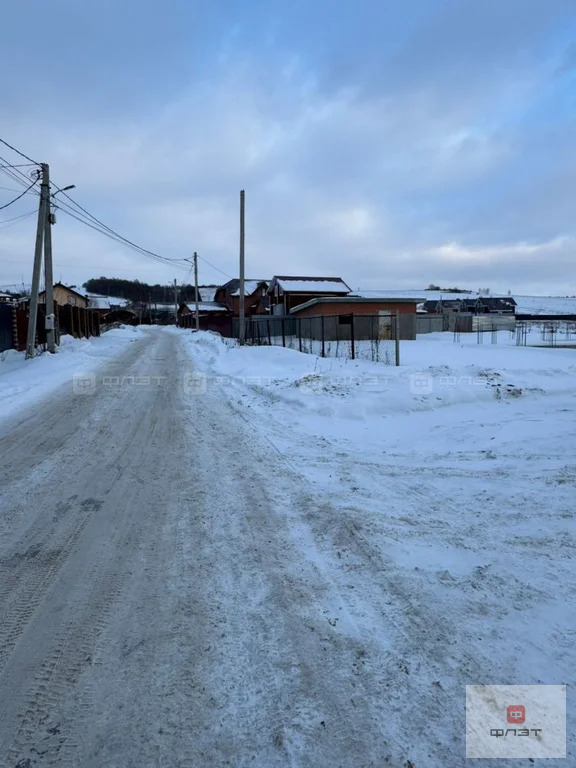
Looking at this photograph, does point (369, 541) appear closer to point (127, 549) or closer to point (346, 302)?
point (127, 549)

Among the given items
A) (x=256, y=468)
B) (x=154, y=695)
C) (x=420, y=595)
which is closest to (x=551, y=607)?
(x=420, y=595)

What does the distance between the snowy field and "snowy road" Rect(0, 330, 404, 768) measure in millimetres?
208

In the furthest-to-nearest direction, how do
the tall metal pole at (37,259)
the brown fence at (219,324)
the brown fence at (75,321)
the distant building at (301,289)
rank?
the brown fence at (219,324)
the distant building at (301,289)
the brown fence at (75,321)
the tall metal pole at (37,259)

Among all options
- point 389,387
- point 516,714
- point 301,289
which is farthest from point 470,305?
point 516,714

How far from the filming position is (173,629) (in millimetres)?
2875

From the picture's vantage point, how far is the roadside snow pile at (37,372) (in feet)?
34.5

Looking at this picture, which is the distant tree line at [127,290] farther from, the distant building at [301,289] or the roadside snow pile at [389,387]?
the roadside snow pile at [389,387]

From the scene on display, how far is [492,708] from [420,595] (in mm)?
930

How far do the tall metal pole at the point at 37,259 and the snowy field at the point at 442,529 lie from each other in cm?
1239

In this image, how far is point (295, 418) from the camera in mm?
8734

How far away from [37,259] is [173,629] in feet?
62.8

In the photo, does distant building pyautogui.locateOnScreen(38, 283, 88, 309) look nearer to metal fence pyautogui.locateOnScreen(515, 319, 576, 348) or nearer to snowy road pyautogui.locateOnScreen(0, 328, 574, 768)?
metal fence pyautogui.locateOnScreen(515, 319, 576, 348)

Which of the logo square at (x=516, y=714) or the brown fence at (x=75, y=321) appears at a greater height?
the brown fence at (x=75, y=321)

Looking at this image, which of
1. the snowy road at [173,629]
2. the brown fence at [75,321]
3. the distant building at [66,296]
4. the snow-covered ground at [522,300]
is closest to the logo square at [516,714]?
the snowy road at [173,629]
